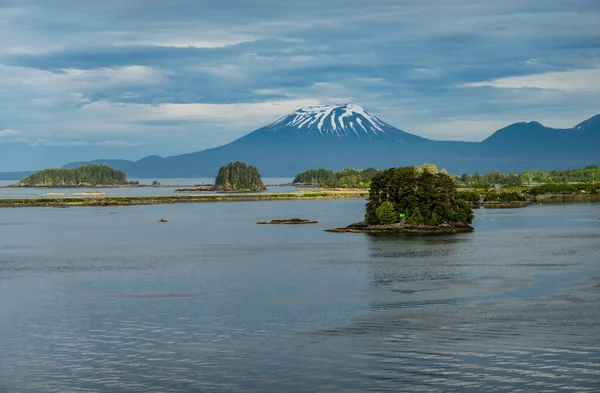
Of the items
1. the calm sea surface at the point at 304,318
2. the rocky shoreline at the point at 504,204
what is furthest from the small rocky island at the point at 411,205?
the rocky shoreline at the point at 504,204

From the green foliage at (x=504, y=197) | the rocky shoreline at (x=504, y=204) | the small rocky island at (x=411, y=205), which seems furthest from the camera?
the green foliage at (x=504, y=197)

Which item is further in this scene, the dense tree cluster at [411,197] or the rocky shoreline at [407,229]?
the dense tree cluster at [411,197]

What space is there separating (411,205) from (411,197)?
1.01m

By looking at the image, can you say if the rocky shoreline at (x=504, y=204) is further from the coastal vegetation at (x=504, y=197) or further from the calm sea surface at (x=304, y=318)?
the calm sea surface at (x=304, y=318)

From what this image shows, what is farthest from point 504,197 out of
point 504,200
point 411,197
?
point 411,197

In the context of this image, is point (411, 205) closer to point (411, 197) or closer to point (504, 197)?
point (411, 197)

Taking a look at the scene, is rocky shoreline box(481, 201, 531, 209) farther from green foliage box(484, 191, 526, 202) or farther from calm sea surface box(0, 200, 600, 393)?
calm sea surface box(0, 200, 600, 393)

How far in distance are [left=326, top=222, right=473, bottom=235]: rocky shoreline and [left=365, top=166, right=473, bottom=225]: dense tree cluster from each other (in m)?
0.85

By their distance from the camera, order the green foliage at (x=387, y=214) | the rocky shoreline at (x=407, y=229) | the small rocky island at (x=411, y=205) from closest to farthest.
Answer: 1. the rocky shoreline at (x=407, y=229)
2. the small rocky island at (x=411, y=205)
3. the green foliage at (x=387, y=214)

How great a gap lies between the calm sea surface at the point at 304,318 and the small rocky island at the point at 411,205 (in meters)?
14.1

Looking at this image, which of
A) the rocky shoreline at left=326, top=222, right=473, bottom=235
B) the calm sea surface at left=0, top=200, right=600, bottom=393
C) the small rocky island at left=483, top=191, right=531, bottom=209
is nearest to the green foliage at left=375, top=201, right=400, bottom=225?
the rocky shoreline at left=326, top=222, right=473, bottom=235

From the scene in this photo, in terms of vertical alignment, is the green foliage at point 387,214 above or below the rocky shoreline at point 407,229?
above

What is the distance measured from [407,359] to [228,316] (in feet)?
36.8

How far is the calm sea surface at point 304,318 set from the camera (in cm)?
2541
